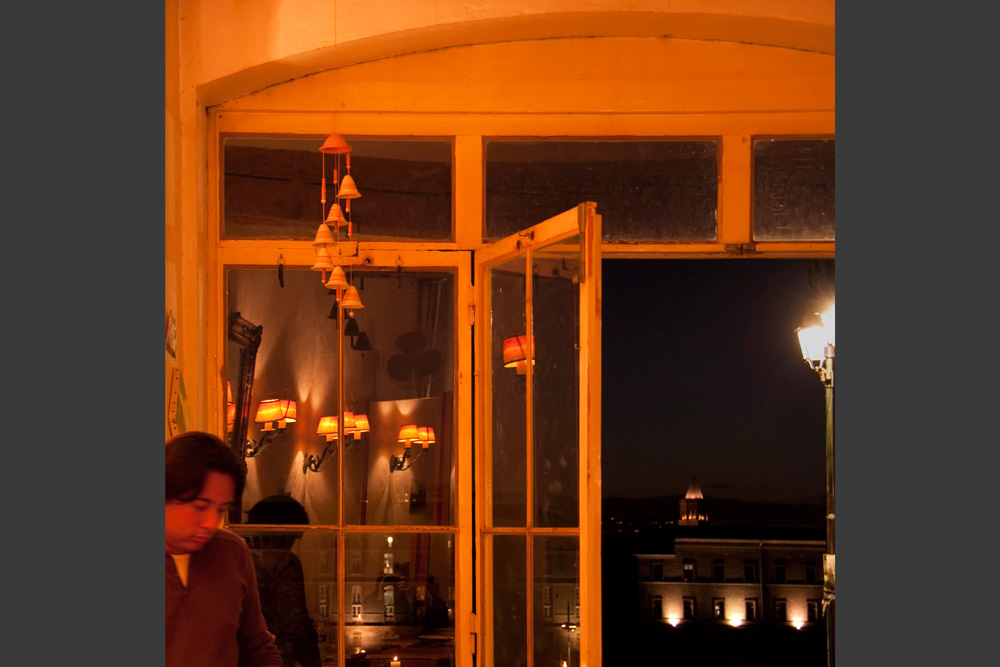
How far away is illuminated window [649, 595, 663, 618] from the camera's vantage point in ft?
39.1

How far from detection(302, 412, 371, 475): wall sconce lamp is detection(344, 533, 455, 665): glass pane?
366 mm

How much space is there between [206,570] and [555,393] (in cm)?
215

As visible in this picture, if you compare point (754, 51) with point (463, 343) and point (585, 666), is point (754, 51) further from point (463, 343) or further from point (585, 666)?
point (585, 666)

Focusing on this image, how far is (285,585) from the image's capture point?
5027 millimetres

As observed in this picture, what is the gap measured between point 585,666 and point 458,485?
129 cm

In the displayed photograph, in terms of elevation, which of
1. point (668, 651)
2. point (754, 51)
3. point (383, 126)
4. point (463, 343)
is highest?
point (754, 51)

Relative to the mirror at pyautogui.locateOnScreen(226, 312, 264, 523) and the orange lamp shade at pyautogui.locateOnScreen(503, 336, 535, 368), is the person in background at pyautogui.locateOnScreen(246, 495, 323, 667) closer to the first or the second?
the mirror at pyautogui.locateOnScreen(226, 312, 264, 523)

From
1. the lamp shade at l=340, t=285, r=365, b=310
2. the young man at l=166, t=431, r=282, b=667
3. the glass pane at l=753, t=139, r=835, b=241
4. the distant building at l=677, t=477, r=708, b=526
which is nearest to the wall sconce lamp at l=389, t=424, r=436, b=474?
the lamp shade at l=340, t=285, r=365, b=310

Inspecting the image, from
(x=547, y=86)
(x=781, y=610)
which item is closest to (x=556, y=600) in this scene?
(x=547, y=86)

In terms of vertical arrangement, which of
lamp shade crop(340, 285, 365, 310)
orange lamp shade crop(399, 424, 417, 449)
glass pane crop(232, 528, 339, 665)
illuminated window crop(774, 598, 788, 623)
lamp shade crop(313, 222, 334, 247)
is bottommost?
illuminated window crop(774, 598, 788, 623)

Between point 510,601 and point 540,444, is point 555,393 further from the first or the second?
point 510,601

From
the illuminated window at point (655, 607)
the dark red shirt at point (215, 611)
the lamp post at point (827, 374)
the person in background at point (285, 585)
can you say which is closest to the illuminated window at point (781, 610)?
the illuminated window at point (655, 607)

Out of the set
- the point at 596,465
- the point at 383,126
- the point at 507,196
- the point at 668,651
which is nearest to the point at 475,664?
the point at 596,465

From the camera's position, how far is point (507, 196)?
16.7 ft
